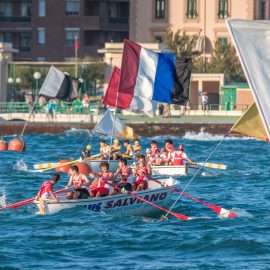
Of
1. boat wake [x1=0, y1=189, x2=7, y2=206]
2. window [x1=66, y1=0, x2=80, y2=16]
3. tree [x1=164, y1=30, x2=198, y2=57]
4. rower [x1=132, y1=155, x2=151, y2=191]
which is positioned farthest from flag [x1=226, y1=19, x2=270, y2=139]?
window [x1=66, y1=0, x2=80, y2=16]

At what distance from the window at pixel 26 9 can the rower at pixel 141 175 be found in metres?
87.3

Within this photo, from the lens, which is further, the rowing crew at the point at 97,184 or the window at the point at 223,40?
→ the window at the point at 223,40

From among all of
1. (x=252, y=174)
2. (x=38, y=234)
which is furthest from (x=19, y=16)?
(x=38, y=234)

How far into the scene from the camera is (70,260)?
974 inches

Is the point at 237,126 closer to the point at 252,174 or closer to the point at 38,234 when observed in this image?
the point at 38,234

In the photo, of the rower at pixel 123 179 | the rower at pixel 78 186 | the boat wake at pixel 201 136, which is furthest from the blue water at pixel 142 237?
the boat wake at pixel 201 136

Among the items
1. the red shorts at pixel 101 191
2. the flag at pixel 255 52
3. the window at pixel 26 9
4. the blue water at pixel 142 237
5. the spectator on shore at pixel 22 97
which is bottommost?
the spectator on shore at pixel 22 97

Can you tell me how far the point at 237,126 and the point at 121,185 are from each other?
42.7ft

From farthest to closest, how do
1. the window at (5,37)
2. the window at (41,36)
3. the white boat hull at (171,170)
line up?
the window at (41,36) → the window at (5,37) → the white boat hull at (171,170)

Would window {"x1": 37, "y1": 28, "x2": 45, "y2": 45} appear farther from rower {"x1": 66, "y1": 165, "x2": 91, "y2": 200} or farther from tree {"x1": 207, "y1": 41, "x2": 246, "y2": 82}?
rower {"x1": 66, "y1": 165, "x2": 91, "y2": 200}

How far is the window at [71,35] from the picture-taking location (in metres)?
120

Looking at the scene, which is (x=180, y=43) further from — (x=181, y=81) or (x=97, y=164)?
(x=181, y=81)

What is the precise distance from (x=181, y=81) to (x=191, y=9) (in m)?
77.8

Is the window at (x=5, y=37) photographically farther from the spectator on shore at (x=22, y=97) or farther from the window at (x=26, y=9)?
the spectator on shore at (x=22, y=97)
